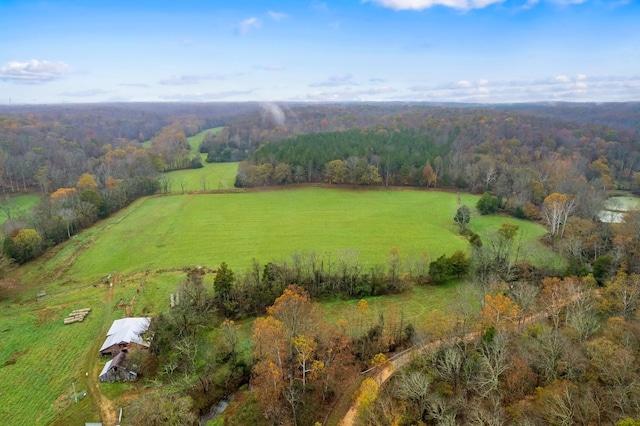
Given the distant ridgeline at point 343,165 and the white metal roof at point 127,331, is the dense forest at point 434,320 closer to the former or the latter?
the distant ridgeline at point 343,165

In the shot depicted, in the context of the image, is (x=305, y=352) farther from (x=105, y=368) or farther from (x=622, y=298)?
(x=622, y=298)

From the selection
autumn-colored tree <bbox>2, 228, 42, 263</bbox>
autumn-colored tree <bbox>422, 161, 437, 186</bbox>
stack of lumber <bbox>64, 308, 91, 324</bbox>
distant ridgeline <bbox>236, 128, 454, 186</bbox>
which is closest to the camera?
stack of lumber <bbox>64, 308, 91, 324</bbox>

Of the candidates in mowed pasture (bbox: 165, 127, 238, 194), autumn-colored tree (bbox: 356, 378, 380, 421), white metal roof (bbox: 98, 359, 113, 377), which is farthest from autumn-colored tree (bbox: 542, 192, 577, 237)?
mowed pasture (bbox: 165, 127, 238, 194)

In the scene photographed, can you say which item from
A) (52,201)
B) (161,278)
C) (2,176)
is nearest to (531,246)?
(161,278)

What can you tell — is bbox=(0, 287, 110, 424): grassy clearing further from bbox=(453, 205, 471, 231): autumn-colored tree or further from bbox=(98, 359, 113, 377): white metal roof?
bbox=(453, 205, 471, 231): autumn-colored tree

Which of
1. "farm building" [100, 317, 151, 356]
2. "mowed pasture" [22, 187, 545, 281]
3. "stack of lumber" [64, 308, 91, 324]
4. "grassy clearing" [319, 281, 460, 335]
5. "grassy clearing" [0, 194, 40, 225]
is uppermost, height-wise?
"grassy clearing" [0, 194, 40, 225]

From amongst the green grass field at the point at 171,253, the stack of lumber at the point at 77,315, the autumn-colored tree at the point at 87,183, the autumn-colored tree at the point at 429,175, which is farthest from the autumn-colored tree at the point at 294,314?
the autumn-colored tree at the point at 87,183

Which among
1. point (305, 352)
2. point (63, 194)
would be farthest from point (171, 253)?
point (305, 352)
